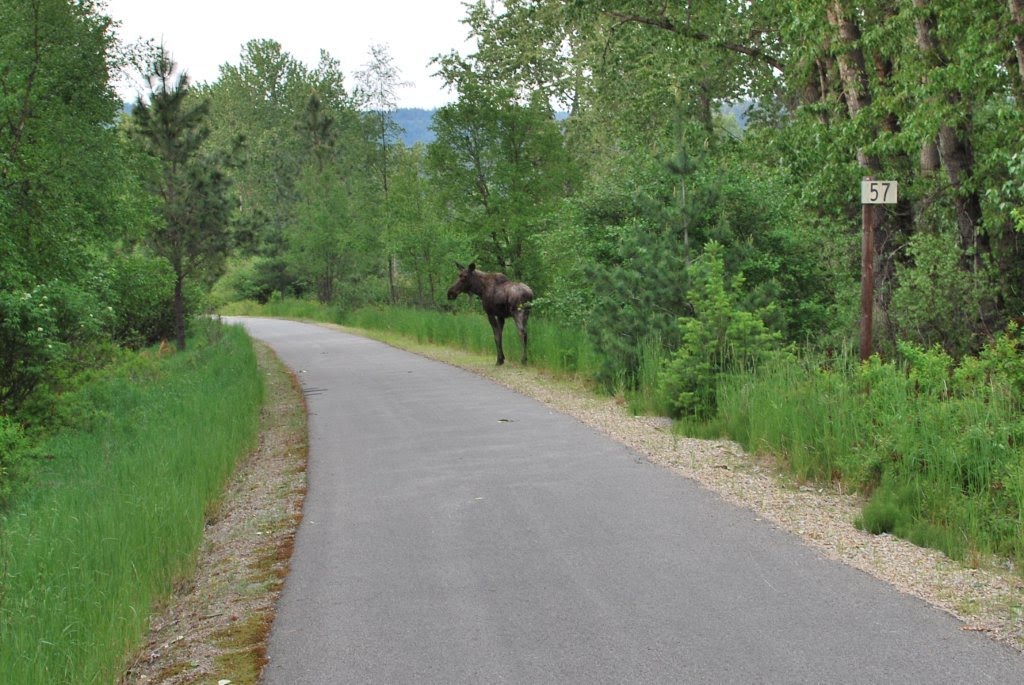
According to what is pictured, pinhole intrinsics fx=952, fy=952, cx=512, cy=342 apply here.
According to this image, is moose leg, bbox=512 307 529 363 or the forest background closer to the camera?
the forest background

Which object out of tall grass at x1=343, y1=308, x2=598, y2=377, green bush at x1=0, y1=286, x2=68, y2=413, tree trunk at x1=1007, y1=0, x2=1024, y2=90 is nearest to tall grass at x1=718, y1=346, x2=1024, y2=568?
tree trunk at x1=1007, y1=0, x2=1024, y2=90

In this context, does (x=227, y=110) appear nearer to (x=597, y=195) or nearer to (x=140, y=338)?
(x=140, y=338)

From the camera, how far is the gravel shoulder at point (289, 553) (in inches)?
199

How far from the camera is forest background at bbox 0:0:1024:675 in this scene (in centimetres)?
891

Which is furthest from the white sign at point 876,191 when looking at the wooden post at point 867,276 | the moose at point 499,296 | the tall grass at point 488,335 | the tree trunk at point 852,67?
the moose at point 499,296

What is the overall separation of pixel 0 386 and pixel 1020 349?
1223 cm

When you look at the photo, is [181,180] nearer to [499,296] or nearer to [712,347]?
[499,296]

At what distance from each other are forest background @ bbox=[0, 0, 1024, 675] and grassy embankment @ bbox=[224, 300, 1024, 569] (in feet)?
0.09

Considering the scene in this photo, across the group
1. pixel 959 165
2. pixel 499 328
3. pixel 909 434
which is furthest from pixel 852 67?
pixel 909 434

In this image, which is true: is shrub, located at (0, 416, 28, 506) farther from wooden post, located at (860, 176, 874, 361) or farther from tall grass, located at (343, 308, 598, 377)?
wooden post, located at (860, 176, 874, 361)

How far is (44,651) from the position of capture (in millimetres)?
4793

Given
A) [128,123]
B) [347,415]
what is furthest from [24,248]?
[128,123]

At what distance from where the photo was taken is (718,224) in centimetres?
1416

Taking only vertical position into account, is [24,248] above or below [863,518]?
above
